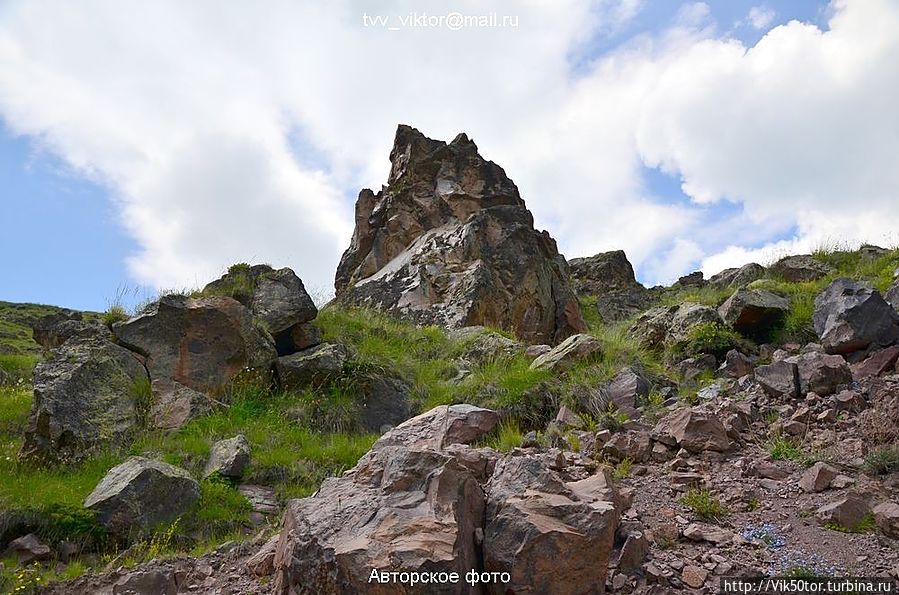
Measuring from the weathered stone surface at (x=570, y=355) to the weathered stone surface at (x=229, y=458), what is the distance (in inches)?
134

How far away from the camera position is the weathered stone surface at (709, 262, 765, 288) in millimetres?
11651

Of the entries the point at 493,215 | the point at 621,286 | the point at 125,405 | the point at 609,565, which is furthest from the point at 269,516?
the point at 621,286

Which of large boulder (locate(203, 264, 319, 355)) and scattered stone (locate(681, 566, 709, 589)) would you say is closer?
scattered stone (locate(681, 566, 709, 589))

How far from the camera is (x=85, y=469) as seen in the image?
5.79 meters

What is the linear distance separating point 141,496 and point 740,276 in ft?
37.4

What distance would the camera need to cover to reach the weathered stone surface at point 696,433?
14.5 ft

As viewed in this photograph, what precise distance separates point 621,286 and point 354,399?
45.4 ft

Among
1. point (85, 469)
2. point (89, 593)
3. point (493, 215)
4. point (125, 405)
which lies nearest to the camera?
point (89, 593)

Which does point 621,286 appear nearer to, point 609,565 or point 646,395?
point 646,395

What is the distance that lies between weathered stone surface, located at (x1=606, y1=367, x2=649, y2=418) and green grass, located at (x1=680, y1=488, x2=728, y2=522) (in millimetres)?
1908

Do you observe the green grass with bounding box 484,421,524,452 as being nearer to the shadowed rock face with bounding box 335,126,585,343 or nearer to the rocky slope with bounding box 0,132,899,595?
the rocky slope with bounding box 0,132,899,595

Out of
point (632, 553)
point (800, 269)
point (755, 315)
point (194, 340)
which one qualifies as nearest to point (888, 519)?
point (632, 553)

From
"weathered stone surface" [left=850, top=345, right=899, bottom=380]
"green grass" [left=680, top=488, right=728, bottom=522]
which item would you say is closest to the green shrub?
"weathered stone surface" [left=850, top=345, right=899, bottom=380]

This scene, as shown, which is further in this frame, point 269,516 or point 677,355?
point 677,355
